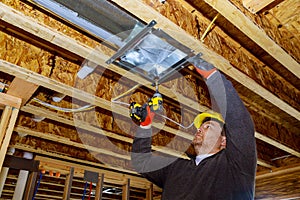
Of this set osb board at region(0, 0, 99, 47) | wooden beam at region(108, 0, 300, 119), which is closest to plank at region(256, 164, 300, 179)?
wooden beam at region(108, 0, 300, 119)

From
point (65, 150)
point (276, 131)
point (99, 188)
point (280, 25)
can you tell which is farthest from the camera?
point (99, 188)

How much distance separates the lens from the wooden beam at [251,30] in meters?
1.34

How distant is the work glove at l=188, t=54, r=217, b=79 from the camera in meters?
1.24

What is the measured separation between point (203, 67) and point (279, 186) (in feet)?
8.98

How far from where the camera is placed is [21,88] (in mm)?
1683

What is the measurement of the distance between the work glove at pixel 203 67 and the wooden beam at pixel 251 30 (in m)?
0.27

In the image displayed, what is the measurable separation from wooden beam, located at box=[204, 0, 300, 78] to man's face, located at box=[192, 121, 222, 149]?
1.81ft

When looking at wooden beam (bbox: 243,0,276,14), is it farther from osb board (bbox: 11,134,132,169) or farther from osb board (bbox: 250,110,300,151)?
osb board (bbox: 11,134,132,169)

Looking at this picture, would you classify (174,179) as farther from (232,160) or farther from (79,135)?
(79,135)

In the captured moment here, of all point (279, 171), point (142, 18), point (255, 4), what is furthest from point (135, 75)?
point (279, 171)

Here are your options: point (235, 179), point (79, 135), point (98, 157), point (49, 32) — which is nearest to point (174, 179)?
point (235, 179)

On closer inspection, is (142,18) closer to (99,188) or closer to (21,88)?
(21,88)

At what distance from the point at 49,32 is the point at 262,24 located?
123cm

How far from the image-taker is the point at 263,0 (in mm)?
1512
